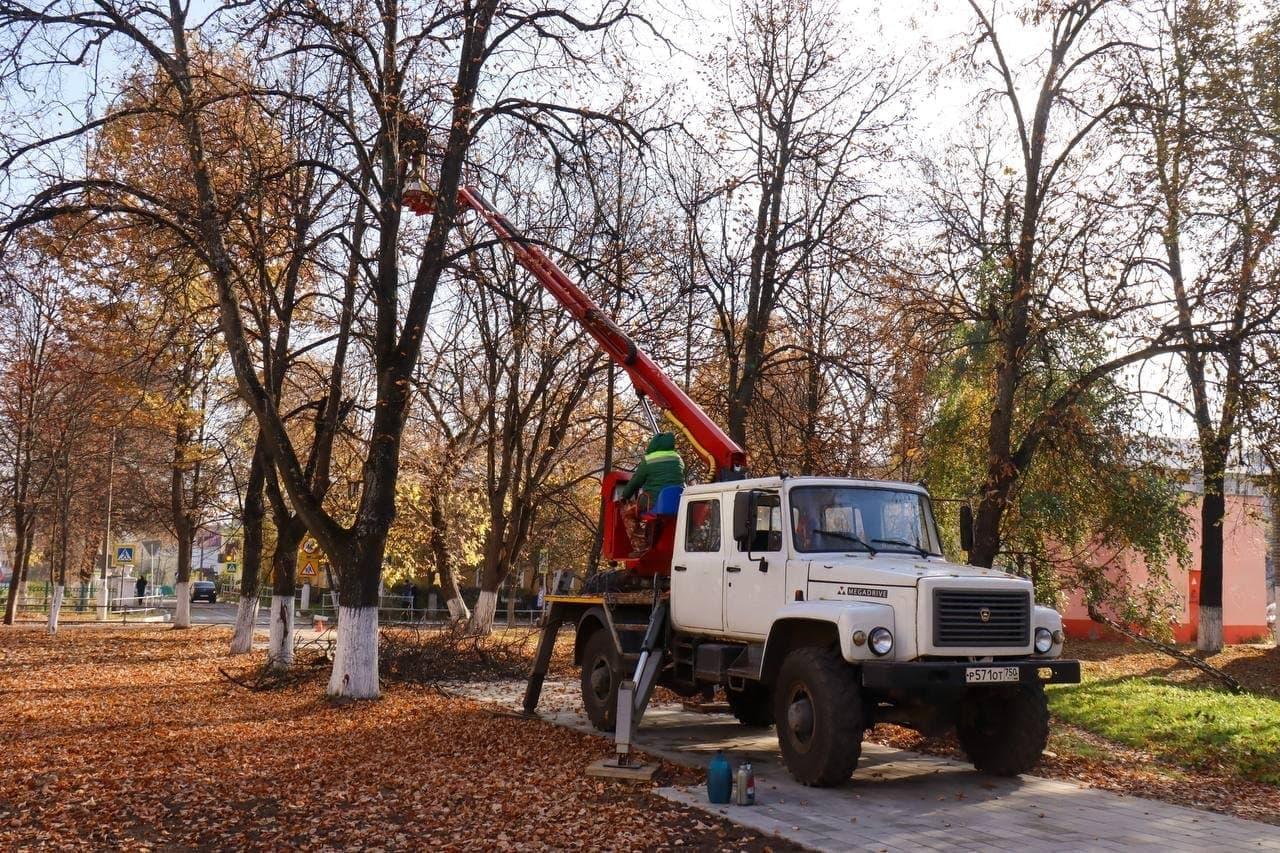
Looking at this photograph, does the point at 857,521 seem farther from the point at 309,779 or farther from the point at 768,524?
the point at 309,779

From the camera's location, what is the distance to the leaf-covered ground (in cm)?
Result: 741

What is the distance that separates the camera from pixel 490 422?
81.1ft

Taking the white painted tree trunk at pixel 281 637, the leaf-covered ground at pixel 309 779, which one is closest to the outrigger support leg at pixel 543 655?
the leaf-covered ground at pixel 309 779

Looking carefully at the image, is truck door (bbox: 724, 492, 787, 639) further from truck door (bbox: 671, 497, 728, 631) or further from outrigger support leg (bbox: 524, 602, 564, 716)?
outrigger support leg (bbox: 524, 602, 564, 716)

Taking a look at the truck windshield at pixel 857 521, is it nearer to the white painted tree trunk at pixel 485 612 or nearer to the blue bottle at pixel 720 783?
the blue bottle at pixel 720 783

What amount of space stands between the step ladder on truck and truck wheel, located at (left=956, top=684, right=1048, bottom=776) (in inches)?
0.6

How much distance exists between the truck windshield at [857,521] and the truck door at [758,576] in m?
0.22

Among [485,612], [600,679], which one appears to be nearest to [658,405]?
[600,679]

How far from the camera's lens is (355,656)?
1383cm

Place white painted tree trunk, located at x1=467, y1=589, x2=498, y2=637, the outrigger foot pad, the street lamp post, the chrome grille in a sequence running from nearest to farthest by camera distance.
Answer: the chrome grille, the outrigger foot pad, white painted tree trunk, located at x1=467, y1=589, x2=498, y2=637, the street lamp post

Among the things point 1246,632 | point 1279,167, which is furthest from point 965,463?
point 1246,632

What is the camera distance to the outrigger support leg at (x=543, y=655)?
43.0ft

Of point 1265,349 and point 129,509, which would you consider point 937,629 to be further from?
point 129,509

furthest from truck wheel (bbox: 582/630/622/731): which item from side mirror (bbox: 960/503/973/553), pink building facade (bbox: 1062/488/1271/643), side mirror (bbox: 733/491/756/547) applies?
pink building facade (bbox: 1062/488/1271/643)
